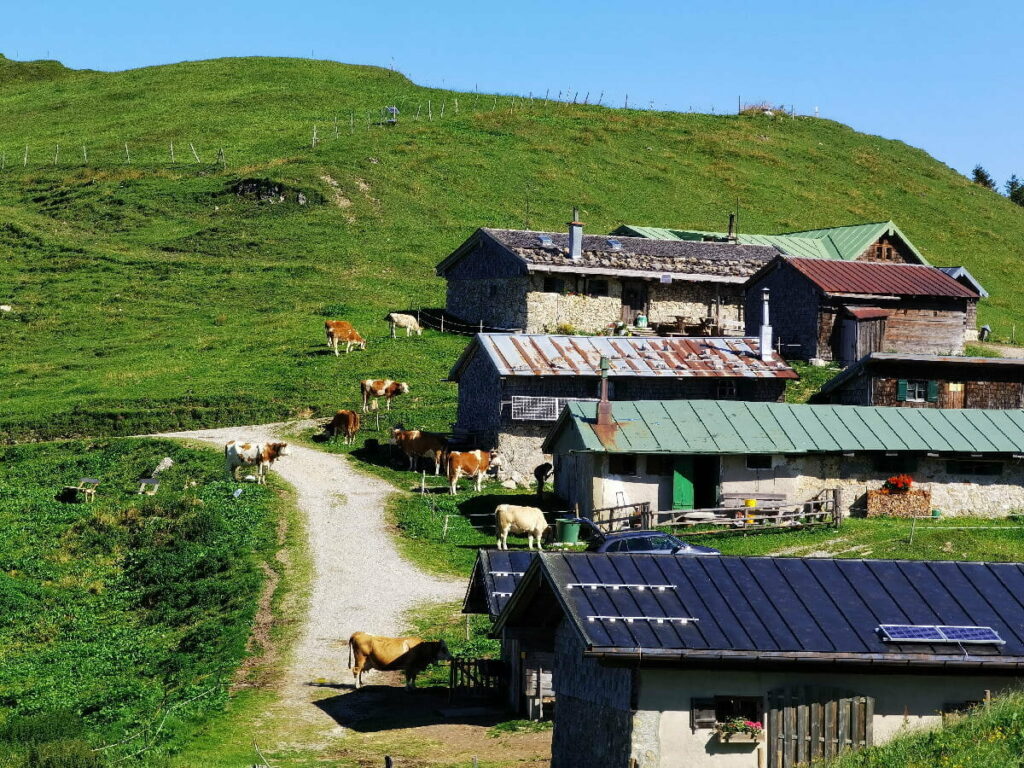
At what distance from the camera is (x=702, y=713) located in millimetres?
19391

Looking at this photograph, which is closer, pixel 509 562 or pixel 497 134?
pixel 509 562

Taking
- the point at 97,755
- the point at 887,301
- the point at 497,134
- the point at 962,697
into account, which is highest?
the point at 497,134

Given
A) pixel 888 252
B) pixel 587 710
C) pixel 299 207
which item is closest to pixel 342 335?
pixel 888 252

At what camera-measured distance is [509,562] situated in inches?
1058

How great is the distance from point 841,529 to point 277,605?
624 inches

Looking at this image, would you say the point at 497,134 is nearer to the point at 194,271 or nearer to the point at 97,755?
the point at 194,271

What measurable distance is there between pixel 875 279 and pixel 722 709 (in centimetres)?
4513

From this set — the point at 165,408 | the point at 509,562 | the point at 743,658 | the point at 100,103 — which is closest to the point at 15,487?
the point at 165,408

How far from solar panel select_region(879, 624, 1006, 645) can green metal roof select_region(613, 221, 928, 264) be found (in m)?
55.0

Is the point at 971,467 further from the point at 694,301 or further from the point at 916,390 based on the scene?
the point at 694,301

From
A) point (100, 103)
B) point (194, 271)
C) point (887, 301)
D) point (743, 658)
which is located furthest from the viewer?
point (100, 103)

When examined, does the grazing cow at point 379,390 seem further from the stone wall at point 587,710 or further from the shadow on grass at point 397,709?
A: the stone wall at point 587,710

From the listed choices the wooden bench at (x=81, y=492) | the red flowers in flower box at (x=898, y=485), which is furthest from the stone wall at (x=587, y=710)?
the wooden bench at (x=81, y=492)

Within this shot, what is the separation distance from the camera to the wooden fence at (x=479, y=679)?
87.9 ft
